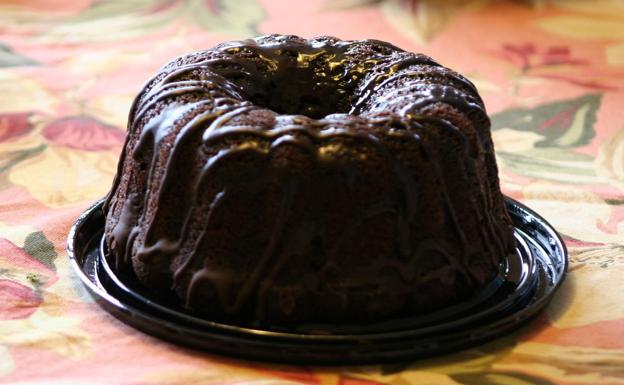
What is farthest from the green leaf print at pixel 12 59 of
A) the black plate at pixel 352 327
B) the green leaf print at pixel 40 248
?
the black plate at pixel 352 327

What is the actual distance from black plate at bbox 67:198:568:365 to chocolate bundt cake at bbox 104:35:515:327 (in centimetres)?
2

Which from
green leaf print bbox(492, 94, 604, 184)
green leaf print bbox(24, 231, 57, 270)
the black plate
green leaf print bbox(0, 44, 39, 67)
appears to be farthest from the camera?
green leaf print bbox(0, 44, 39, 67)

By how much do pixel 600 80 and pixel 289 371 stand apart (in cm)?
139

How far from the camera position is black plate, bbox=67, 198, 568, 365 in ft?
3.46

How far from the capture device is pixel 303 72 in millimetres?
1361

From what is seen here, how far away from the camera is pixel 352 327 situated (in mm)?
1117

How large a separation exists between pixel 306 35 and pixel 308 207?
1.38 meters

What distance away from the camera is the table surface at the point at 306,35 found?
1.08 m

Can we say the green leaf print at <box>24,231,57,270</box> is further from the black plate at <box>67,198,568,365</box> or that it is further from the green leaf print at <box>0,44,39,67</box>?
the green leaf print at <box>0,44,39,67</box>

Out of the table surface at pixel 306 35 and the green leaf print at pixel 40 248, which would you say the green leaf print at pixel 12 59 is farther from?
the green leaf print at pixel 40 248

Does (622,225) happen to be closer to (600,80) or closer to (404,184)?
(404,184)

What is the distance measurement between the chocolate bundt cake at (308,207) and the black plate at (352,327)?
0.07 ft

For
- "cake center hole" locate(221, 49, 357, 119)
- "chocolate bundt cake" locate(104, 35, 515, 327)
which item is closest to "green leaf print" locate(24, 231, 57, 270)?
"chocolate bundt cake" locate(104, 35, 515, 327)

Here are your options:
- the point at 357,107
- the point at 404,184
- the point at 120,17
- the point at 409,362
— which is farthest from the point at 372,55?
the point at 120,17
